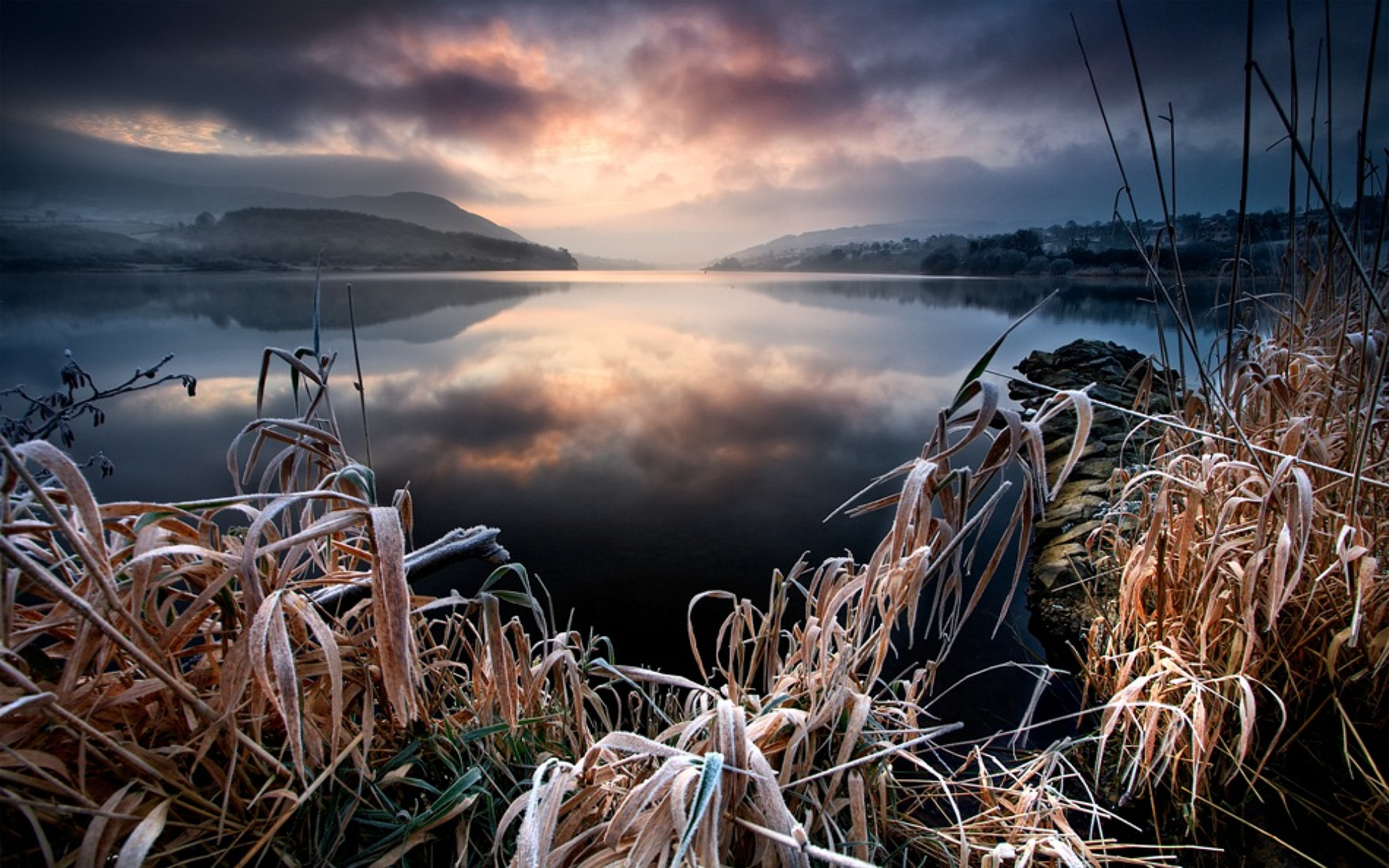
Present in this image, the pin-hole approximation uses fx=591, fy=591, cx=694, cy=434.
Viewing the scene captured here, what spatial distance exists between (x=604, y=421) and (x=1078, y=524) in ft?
17.2

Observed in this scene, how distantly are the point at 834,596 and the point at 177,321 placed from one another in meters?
20.3

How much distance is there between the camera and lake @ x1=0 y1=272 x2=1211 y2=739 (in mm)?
3613

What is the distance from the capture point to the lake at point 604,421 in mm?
3613

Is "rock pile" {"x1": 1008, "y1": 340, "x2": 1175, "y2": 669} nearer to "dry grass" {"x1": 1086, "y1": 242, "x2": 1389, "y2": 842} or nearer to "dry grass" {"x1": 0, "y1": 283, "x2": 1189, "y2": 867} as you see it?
"dry grass" {"x1": 1086, "y1": 242, "x2": 1389, "y2": 842}

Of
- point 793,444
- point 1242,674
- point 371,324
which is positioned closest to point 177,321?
point 371,324

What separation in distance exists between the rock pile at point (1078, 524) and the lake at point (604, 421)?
0.56 feet

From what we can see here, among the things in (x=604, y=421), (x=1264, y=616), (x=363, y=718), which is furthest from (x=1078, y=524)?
(x=604, y=421)

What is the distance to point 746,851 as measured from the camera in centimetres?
77

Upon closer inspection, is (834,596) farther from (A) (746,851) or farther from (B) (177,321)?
(B) (177,321)

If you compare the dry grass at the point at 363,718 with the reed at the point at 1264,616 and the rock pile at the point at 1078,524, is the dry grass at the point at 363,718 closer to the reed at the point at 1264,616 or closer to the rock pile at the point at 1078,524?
the reed at the point at 1264,616

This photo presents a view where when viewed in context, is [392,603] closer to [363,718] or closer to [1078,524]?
[363,718]

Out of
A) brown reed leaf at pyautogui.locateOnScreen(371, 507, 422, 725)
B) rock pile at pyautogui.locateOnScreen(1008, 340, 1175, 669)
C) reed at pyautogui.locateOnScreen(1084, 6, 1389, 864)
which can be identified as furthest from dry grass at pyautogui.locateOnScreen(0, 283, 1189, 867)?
rock pile at pyautogui.locateOnScreen(1008, 340, 1175, 669)

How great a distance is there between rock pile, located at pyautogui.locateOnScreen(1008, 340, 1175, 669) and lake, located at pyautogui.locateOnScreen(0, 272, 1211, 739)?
0.17m

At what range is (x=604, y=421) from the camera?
24.2 feet
